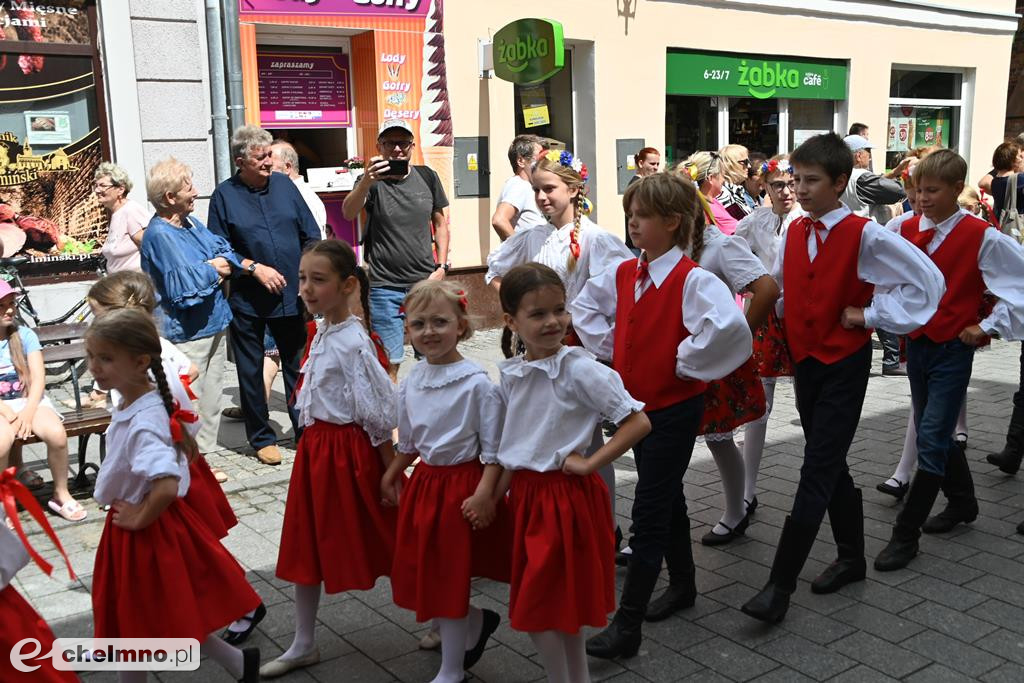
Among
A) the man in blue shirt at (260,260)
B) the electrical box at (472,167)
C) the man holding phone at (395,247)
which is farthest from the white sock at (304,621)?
the electrical box at (472,167)

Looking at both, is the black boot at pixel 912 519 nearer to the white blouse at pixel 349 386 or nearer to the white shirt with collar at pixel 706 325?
the white shirt with collar at pixel 706 325

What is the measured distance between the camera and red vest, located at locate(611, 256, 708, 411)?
11.5 feet

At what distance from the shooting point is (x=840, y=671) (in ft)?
11.5

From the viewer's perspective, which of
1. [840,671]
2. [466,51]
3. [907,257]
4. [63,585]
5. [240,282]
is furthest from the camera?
[466,51]

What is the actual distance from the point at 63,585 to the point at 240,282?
2.28 metres

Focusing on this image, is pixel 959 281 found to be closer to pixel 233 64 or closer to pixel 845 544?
pixel 845 544

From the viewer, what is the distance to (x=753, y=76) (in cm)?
1360

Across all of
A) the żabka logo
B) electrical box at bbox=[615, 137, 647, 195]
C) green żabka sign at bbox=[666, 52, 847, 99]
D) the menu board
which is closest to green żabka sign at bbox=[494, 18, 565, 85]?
the menu board

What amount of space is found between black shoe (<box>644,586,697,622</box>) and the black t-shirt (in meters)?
3.19

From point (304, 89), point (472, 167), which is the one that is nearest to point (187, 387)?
point (304, 89)

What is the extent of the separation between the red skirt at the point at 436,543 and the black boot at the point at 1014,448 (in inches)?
152

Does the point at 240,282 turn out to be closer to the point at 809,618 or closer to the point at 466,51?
the point at 809,618

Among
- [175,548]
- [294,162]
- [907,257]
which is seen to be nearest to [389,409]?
[175,548]

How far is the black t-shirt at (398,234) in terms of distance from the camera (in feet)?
21.7
